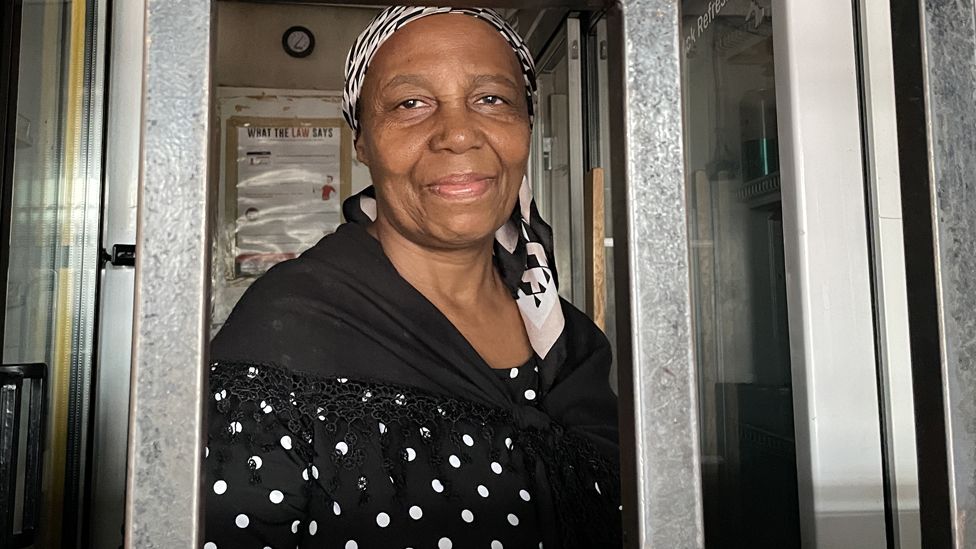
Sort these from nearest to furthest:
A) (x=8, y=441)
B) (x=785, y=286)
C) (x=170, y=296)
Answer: (x=170, y=296) → (x=8, y=441) → (x=785, y=286)

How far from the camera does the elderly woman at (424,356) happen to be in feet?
3.07

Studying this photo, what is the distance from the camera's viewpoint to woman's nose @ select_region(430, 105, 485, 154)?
1.06 metres

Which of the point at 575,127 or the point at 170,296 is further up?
the point at 575,127

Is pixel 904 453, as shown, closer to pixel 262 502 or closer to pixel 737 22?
pixel 737 22

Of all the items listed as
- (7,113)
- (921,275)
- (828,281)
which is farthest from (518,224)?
(921,275)

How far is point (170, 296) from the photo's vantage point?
0.32 m

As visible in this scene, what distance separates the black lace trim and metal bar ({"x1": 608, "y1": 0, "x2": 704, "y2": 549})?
652 millimetres

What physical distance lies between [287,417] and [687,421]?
715 mm

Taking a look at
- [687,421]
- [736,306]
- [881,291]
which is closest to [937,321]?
[687,421]

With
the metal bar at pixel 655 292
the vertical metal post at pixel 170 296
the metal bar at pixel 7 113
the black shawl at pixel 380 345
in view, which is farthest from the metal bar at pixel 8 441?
the metal bar at pixel 655 292

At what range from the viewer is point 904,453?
0.84 meters

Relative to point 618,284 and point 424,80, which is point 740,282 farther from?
point 618,284

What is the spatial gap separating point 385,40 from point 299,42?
377 millimetres

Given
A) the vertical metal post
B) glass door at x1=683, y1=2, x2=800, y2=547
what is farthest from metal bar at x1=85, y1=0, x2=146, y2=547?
glass door at x1=683, y1=2, x2=800, y2=547
